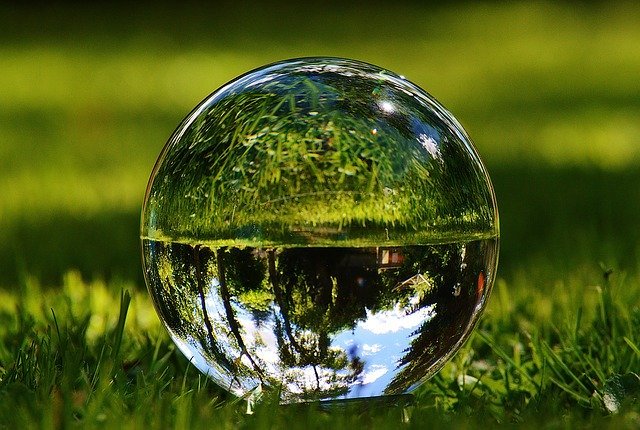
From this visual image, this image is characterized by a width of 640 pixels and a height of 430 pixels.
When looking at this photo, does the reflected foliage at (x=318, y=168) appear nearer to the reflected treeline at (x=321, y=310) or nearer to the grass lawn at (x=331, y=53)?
the reflected treeline at (x=321, y=310)

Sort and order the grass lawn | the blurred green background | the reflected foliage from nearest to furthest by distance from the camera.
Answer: the reflected foliage < the grass lawn < the blurred green background

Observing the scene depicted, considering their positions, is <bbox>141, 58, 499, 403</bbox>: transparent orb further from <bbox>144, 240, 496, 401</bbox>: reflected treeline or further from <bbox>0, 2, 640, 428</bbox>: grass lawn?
<bbox>0, 2, 640, 428</bbox>: grass lawn

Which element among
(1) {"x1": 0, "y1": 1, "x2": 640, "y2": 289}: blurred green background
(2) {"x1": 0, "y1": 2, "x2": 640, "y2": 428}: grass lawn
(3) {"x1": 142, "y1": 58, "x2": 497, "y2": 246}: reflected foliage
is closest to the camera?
(3) {"x1": 142, "y1": 58, "x2": 497, "y2": 246}: reflected foliage

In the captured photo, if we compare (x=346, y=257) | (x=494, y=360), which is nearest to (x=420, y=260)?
(x=346, y=257)

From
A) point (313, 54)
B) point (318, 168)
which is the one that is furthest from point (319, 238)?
point (313, 54)

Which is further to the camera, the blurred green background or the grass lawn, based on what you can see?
the blurred green background

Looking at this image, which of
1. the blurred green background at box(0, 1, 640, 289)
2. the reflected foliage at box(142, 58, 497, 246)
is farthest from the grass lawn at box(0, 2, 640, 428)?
the reflected foliage at box(142, 58, 497, 246)

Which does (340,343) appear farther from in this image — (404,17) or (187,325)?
(404,17)

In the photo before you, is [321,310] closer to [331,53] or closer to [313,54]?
[313,54]
